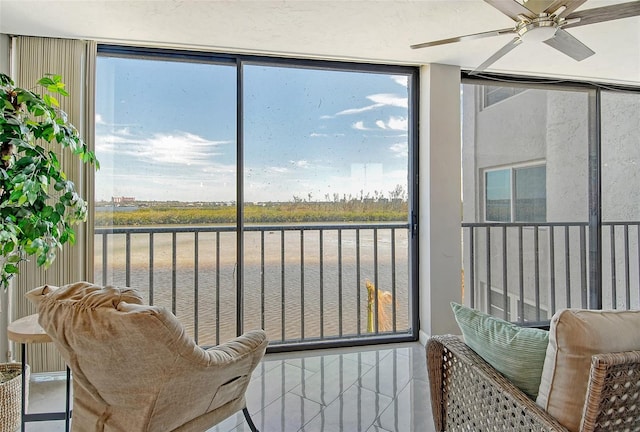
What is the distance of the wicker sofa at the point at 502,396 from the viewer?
925mm

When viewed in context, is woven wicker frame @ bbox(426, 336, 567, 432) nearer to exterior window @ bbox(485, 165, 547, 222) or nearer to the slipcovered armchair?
the slipcovered armchair

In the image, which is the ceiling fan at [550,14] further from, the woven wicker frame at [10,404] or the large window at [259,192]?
the woven wicker frame at [10,404]

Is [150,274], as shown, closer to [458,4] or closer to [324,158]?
[324,158]

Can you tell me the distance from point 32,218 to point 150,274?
114 centimetres

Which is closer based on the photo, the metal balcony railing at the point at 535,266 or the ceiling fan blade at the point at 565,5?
the ceiling fan blade at the point at 565,5

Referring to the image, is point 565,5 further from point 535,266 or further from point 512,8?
point 535,266

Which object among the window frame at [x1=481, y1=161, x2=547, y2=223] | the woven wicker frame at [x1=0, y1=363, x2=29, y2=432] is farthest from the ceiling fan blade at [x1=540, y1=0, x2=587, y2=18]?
the woven wicker frame at [x1=0, y1=363, x2=29, y2=432]

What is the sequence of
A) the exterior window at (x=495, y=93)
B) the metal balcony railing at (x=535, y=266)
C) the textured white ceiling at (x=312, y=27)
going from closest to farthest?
1. the textured white ceiling at (x=312, y=27)
2. the exterior window at (x=495, y=93)
3. the metal balcony railing at (x=535, y=266)

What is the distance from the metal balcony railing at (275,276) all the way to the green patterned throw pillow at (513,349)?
1981 millimetres

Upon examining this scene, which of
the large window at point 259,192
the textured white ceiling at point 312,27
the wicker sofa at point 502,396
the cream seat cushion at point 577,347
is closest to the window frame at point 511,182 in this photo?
the large window at point 259,192

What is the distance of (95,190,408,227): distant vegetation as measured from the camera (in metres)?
2.79

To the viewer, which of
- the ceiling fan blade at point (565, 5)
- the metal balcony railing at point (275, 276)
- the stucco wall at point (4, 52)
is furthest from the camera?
the metal balcony railing at point (275, 276)

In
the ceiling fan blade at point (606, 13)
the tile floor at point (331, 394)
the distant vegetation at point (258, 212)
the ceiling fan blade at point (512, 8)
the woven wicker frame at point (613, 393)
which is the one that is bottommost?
the tile floor at point (331, 394)

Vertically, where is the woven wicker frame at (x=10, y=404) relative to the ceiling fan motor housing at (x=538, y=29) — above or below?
below
